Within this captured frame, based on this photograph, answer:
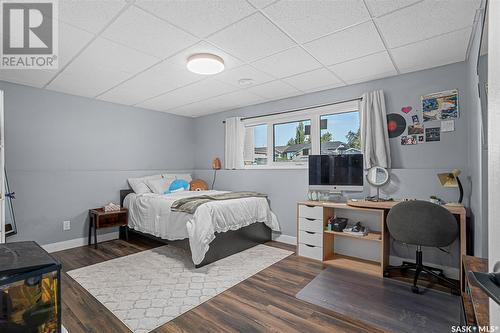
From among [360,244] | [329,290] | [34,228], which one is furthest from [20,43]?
[360,244]

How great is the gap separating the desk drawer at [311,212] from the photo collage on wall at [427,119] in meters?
1.28

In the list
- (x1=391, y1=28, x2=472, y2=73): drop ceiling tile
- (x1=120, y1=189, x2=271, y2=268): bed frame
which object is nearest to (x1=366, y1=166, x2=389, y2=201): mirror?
(x1=391, y1=28, x2=472, y2=73): drop ceiling tile

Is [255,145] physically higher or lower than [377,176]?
higher

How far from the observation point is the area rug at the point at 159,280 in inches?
79.7

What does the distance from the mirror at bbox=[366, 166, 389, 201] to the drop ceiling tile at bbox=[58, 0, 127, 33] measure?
9.82ft

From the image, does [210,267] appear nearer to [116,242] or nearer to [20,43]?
[116,242]

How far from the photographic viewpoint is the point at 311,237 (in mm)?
3201

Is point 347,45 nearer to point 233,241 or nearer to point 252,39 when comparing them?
point 252,39

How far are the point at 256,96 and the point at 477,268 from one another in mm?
3283

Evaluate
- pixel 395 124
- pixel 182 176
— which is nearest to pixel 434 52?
pixel 395 124

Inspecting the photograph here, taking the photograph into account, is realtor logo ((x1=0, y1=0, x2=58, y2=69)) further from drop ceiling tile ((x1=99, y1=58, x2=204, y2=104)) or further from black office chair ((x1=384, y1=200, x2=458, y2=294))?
black office chair ((x1=384, y1=200, x2=458, y2=294))

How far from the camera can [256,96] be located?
3920 mm

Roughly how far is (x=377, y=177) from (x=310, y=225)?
102cm

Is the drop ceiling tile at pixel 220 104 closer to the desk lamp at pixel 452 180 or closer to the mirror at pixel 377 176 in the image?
the mirror at pixel 377 176
